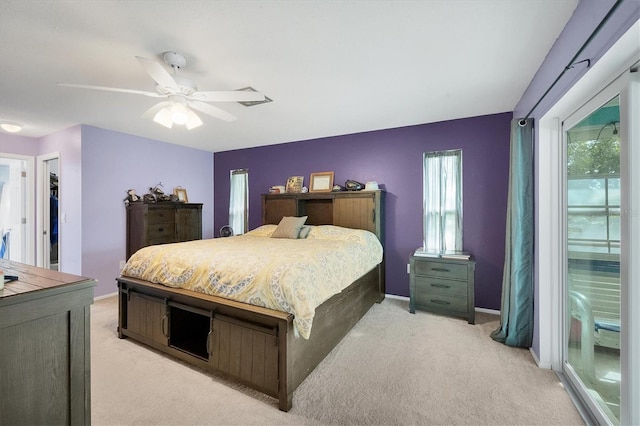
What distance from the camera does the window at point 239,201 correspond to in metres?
5.22

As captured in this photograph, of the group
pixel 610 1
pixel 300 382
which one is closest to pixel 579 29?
pixel 610 1

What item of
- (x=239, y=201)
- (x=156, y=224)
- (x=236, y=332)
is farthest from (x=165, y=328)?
(x=239, y=201)

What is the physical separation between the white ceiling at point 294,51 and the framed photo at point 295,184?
1419mm

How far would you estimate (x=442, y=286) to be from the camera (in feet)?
10.3

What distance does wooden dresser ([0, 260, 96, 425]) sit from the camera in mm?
954

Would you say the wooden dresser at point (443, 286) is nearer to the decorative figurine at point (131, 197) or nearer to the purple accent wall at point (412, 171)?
the purple accent wall at point (412, 171)

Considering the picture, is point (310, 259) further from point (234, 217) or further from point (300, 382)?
point (234, 217)

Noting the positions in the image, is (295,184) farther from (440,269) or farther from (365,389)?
(365,389)

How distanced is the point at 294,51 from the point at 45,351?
2141mm

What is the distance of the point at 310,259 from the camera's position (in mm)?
2133

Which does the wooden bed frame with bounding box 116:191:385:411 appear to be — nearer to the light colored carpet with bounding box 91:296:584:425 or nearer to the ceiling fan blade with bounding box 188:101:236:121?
the light colored carpet with bounding box 91:296:584:425

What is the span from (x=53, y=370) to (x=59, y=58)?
2.27m

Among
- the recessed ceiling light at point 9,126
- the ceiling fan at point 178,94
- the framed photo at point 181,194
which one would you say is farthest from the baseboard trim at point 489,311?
the recessed ceiling light at point 9,126

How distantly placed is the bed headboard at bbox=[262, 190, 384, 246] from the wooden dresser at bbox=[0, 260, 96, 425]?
307 centimetres
